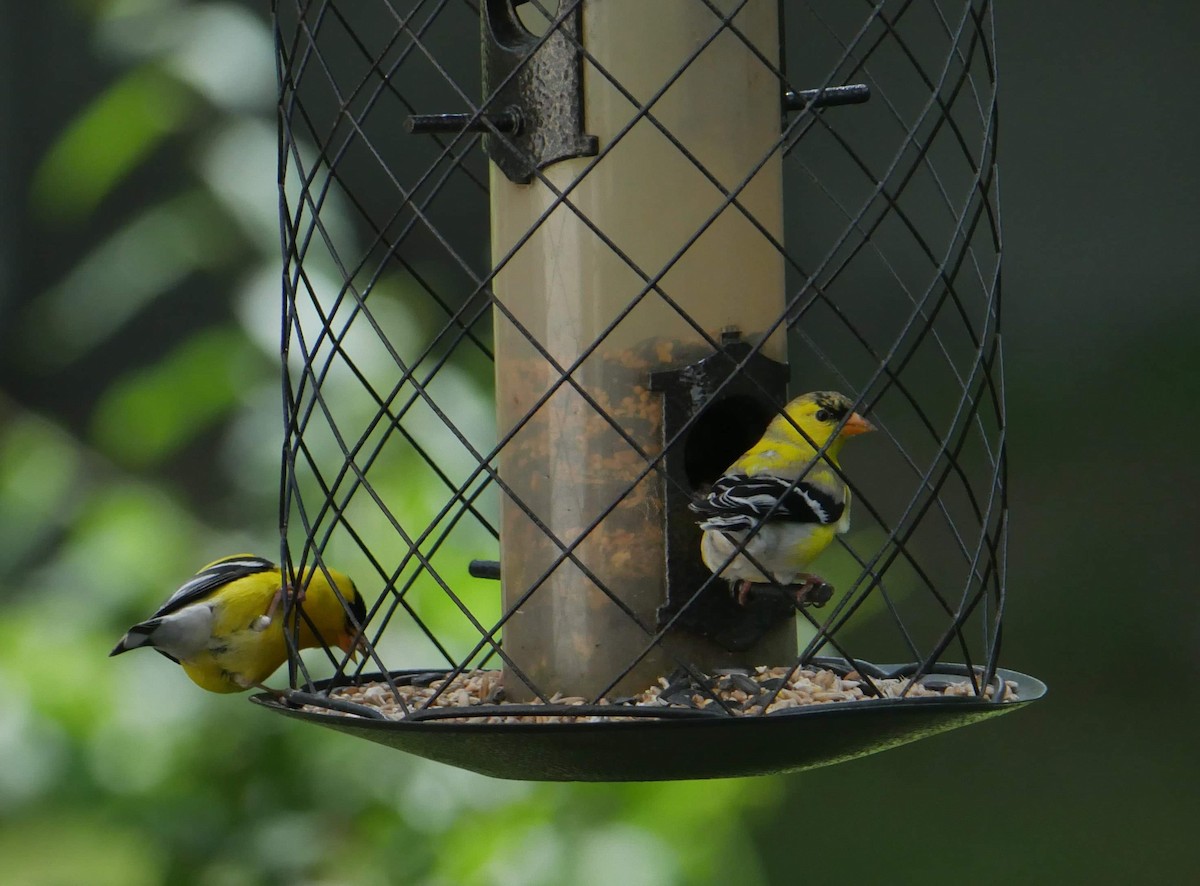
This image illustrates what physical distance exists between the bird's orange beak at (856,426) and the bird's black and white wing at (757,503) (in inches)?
4.2

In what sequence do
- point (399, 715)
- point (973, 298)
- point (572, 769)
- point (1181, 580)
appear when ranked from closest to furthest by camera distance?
point (572, 769)
point (399, 715)
point (1181, 580)
point (973, 298)

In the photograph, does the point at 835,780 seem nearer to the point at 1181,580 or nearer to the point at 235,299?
the point at 1181,580

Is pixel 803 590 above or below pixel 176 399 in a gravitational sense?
above

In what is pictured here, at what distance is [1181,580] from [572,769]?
13.8 feet

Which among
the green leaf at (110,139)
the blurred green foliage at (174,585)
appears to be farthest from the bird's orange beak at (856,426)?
the green leaf at (110,139)

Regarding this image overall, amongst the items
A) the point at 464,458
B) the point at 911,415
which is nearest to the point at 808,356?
the point at 911,415

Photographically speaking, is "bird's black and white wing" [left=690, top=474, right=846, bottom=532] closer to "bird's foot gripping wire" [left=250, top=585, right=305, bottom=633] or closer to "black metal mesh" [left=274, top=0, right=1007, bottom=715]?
"black metal mesh" [left=274, top=0, right=1007, bottom=715]

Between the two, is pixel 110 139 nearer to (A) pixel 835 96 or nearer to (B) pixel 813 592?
(A) pixel 835 96

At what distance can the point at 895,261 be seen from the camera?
5.90 m

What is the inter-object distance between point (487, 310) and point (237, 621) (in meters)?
0.68

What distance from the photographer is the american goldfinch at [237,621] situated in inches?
105

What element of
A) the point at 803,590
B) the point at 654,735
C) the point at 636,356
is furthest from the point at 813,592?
the point at 654,735

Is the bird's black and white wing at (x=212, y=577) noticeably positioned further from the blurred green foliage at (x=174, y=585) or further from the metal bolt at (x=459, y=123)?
the metal bolt at (x=459, y=123)

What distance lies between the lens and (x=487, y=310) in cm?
280
